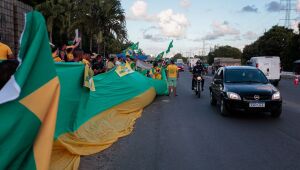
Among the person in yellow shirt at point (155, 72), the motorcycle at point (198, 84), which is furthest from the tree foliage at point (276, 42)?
the motorcycle at point (198, 84)

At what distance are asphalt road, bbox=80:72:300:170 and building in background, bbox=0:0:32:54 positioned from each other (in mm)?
6358

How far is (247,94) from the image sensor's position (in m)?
11.6

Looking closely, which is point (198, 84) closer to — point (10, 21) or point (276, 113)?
point (276, 113)

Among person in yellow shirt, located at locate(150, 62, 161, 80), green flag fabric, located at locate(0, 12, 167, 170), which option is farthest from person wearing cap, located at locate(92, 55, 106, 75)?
person in yellow shirt, located at locate(150, 62, 161, 80)

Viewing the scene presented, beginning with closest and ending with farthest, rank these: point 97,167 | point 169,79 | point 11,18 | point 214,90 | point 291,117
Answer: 1. point 97,167
2. point 291,117
3. point 214,90
4. point 11,18
5. point 169,79

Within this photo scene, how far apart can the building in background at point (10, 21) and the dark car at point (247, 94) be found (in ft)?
25.4

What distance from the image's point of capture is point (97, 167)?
6309 millimetres

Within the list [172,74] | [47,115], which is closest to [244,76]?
[172,74]

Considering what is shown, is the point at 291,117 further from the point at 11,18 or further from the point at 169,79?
the point at 11,18

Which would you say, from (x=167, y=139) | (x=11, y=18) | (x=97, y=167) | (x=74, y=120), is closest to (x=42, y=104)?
(x=97, y=167)

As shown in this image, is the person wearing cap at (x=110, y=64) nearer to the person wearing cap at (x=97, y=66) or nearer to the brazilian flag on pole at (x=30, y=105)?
the person wearing cap at (x=97, y=66)

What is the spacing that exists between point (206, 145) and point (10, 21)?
1038cm

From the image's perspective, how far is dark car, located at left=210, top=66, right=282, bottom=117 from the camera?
11508 millimetres

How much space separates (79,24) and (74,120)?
34.4 meters
